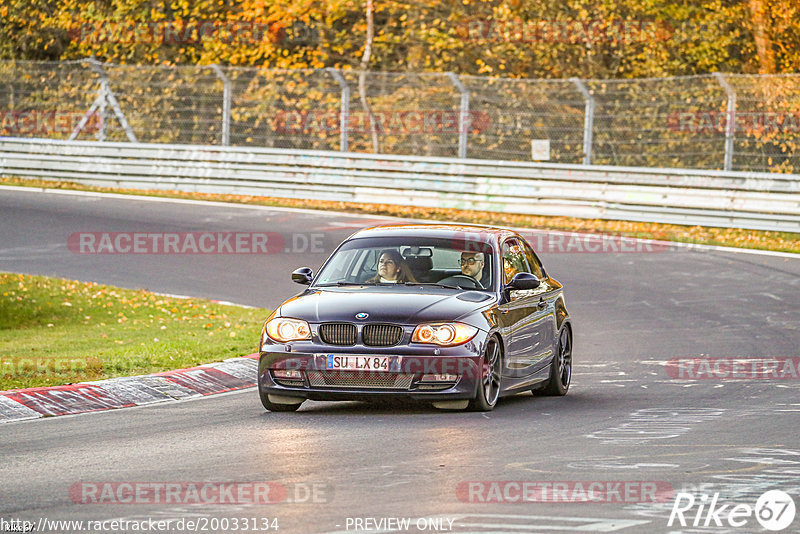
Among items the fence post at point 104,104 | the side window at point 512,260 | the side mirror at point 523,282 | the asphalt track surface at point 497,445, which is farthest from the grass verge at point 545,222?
the side mirror at point 523,282

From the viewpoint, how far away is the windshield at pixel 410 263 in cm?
1181

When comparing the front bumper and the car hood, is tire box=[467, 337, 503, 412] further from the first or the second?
the car hood

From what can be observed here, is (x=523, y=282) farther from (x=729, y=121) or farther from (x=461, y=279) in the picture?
(x=729, y=121)

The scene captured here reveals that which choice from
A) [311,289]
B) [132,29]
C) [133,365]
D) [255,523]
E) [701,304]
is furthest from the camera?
[132,29]

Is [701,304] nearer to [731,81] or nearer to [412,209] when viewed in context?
[731,81]

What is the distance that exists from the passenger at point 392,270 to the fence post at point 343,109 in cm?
1803

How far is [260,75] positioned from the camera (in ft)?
110

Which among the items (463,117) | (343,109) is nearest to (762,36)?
(463,117)

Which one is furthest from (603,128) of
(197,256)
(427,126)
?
(197,256)

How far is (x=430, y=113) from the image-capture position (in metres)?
30.0

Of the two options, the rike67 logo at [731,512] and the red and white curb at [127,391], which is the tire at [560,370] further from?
the rike67 logo at [731,512]

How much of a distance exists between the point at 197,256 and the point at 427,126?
27.5 feet

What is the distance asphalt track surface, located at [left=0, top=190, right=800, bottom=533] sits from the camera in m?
7.17

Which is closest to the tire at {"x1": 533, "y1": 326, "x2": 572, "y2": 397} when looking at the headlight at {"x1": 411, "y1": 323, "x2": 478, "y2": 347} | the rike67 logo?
the headlight at {"x1": 411, "y1": 323, "x2": 478, "y2": 347}
